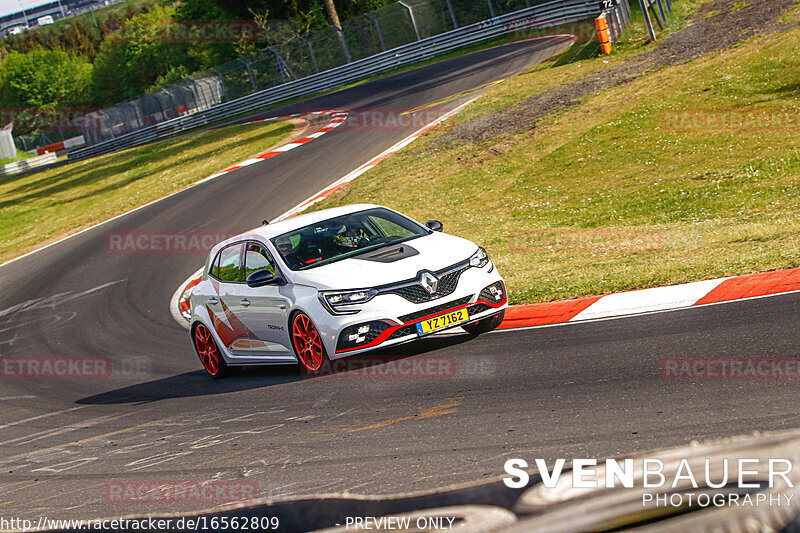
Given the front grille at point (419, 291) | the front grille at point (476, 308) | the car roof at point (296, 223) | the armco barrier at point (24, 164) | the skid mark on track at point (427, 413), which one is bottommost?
the skid mark on track at point (427, 413)

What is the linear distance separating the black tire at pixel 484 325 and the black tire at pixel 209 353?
10.3 feet

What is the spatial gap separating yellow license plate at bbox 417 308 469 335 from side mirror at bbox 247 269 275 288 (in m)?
1.77

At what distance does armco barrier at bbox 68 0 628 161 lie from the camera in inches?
1533

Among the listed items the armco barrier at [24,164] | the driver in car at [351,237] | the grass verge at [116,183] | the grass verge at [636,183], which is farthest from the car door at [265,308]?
the armco barrier at [24,164]

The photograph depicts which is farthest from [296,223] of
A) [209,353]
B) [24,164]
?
[24,164]

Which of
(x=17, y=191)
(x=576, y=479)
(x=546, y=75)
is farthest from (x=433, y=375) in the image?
(x=17, y=191)

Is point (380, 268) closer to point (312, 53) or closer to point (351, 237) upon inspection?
point (351, 237)

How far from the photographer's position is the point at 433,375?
7656 millimetres

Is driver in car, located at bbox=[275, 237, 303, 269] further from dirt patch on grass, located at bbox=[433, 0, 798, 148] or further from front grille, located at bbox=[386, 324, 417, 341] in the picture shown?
dirt patch on grass, located at bbox=[433, 0, 798, 148]

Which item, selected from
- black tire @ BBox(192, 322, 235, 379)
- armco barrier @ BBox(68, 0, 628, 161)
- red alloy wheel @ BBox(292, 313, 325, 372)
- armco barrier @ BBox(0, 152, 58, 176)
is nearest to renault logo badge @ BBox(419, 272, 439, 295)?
red alloy wheel @ BBox(292, 313, 325, 372)

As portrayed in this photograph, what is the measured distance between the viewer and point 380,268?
855 centimetres

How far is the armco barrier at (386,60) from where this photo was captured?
38938mm

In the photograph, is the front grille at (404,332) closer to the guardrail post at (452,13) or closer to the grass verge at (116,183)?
the grass verge at (116,183)

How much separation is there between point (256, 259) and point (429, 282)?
2.35 metres
